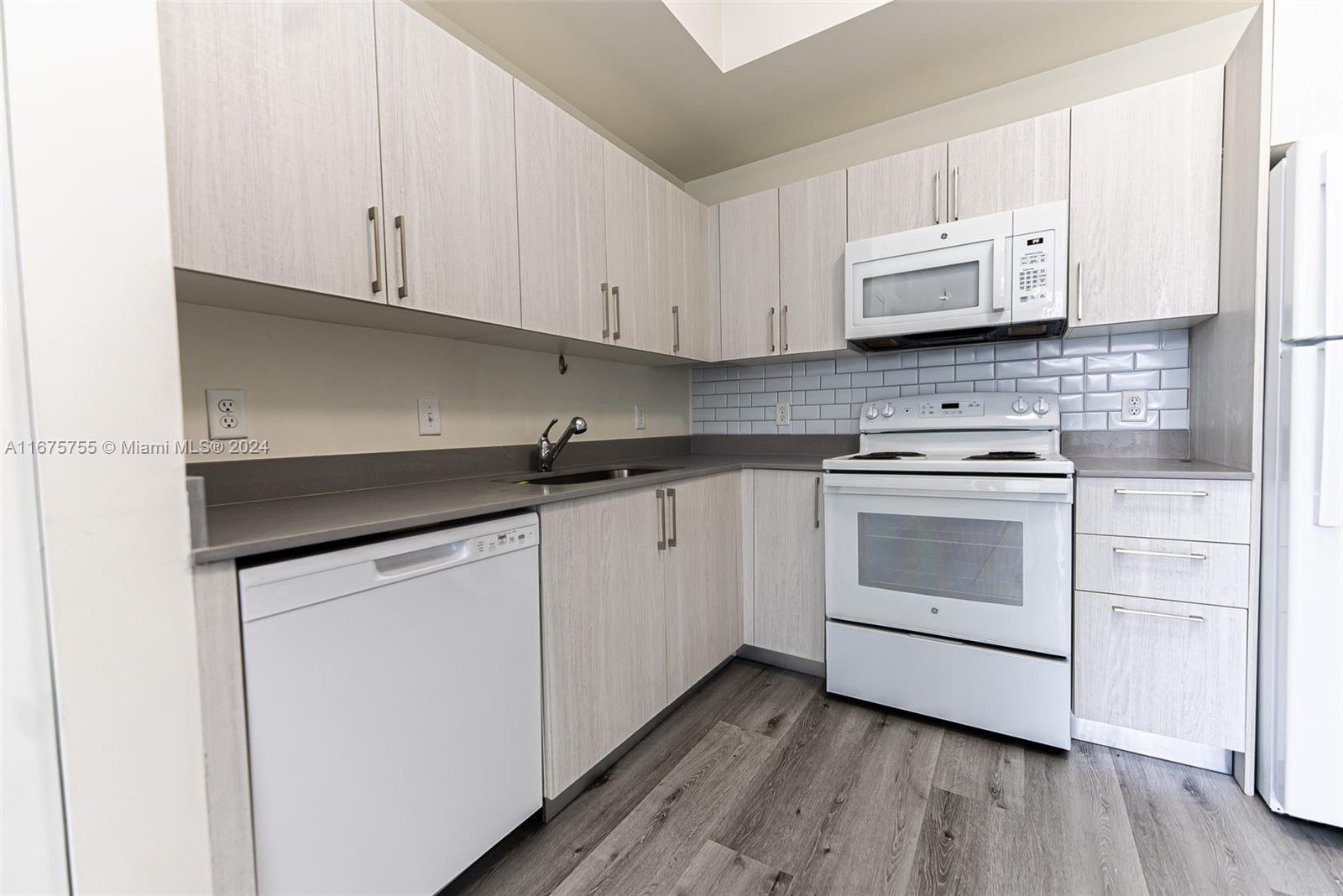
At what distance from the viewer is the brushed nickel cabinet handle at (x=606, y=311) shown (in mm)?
1968

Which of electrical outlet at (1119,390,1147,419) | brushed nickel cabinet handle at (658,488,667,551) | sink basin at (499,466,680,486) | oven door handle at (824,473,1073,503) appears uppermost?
electrical outlet at (1119,390,1147,419)

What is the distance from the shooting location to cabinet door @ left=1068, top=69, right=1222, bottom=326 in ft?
5.70

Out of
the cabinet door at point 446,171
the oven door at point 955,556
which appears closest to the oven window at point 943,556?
the oven door at point 955,556

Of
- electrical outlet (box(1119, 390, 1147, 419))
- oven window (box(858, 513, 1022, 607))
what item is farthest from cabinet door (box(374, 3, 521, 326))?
electrical outlet (box(1119, 390, 1147, 419))

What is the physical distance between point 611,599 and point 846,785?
87 centimetres

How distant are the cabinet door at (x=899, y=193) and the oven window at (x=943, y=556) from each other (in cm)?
114

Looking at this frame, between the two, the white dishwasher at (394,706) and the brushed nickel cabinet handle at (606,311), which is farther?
the brushed nickel cabinet handle at (606,311)

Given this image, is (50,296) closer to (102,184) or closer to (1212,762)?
(102,184)

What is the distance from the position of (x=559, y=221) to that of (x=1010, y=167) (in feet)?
5.23

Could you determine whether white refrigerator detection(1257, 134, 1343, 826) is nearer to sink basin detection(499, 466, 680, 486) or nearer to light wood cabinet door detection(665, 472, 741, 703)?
light wood cabinet door detection(665, 472, 741, 703)

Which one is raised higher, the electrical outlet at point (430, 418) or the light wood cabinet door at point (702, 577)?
the electrical outlet at point (430, 418)

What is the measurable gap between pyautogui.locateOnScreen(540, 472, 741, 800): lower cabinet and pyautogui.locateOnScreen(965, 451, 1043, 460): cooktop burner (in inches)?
37.3

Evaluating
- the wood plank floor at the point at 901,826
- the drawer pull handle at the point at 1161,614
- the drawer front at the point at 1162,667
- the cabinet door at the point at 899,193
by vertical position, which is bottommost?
the wood plank floor at the point at 901,826

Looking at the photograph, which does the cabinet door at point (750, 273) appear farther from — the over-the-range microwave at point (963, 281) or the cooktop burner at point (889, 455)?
the cooktop burner at point (889, 455)
